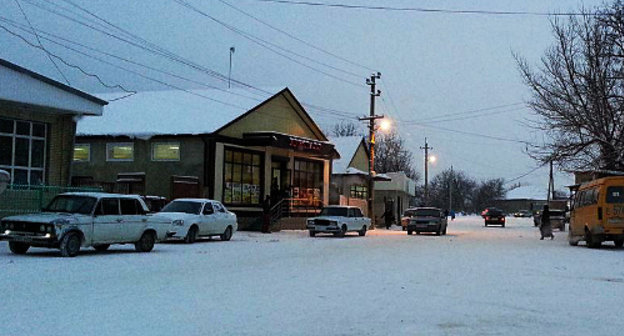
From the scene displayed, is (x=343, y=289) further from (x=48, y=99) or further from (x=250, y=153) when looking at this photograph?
(x=250, y=153)

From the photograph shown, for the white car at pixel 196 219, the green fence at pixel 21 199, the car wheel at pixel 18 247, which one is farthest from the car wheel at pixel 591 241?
the car wheel at pixel 18 247

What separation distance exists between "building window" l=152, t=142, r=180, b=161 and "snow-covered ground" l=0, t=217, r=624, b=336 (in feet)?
58.4

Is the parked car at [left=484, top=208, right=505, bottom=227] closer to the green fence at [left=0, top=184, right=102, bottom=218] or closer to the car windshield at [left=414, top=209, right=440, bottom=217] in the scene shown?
the car windshield at [left=414, top=209, right=440, bottom=217]

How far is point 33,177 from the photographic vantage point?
82.5 ft

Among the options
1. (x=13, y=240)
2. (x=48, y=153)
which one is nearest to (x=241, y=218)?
(x=48, y=153)

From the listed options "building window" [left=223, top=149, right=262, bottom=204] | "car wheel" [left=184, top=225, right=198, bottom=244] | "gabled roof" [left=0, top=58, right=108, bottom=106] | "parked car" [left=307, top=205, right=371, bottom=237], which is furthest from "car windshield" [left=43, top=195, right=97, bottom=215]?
"building window" [left=223, top=149, right=262, bottom=204]

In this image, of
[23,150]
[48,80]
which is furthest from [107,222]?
[23,150]

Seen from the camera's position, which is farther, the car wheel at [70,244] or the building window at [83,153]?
the building window at [83,153]

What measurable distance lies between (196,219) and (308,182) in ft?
67.0

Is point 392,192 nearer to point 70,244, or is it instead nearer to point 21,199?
point 21,199

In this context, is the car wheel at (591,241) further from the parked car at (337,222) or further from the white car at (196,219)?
the white car at (196,219)

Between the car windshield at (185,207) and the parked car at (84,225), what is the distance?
449 centimetres

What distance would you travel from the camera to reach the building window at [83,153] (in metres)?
38.5

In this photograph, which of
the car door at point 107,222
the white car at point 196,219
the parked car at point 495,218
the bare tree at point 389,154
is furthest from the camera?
the bare tree at point 389,154
